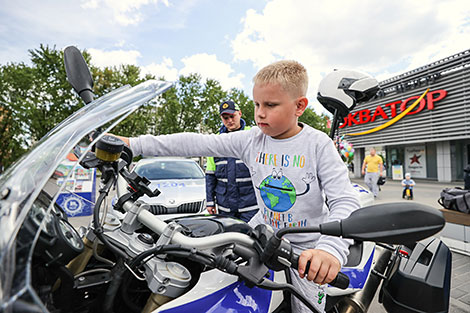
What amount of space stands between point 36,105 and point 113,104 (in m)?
22.3

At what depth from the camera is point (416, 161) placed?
20672mm

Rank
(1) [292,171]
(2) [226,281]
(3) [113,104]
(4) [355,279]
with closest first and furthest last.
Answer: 1. (3) [113,104]
2. (2) [226,281]
3. (1) [292,171]
4. (4) [355,279]

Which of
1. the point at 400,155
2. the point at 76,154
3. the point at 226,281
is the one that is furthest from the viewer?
the point at 400,155

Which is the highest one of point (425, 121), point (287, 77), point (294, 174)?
point (425, 121)

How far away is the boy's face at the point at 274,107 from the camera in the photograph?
4.41 ft

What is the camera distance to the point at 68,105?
19.3 meters

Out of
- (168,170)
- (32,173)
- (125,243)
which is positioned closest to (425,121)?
(168,170)

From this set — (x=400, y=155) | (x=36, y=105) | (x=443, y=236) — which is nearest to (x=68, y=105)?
(x=36, y=105)

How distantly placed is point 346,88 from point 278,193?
1075 millimetres

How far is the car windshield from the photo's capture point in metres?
6.21

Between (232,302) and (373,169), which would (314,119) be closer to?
(373,169)

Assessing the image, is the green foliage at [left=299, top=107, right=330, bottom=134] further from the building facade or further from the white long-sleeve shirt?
the white long-sleeve shirt

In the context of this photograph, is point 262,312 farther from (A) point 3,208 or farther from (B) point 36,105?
(B) point 36,105

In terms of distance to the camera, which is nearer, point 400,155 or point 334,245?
point 334,245
